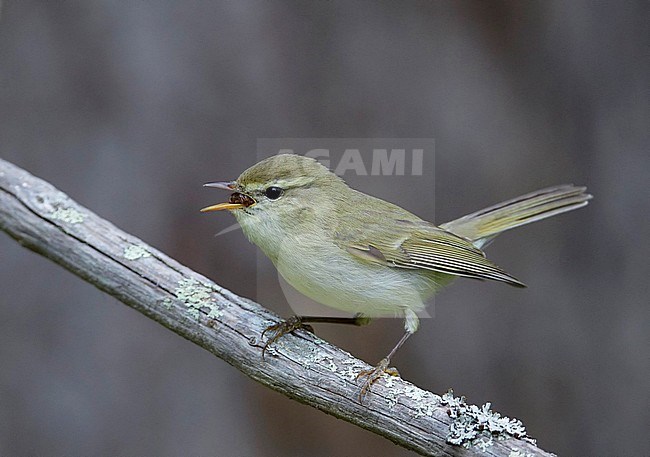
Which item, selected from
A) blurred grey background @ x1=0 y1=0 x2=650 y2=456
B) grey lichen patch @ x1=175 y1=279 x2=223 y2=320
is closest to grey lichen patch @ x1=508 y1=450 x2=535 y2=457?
grey lichen patch @ x1=175 y1=279 x2=223 y2=320

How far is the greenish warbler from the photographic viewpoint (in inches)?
100

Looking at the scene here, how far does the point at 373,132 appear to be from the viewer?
3635 mm

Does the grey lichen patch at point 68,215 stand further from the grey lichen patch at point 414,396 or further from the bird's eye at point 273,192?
the grey lichen patch at point 414,396

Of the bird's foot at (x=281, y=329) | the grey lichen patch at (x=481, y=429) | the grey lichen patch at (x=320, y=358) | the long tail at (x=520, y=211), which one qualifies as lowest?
the grey lichen patch at (x=481, y=429)

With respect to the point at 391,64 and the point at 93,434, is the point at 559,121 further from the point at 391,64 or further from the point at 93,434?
the point at 93,434

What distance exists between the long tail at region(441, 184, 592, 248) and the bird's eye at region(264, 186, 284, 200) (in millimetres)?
1006

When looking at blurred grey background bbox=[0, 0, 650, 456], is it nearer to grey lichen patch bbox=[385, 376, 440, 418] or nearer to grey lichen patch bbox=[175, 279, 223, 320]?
grey lichen patch bbox=[175, 279, 223, 320]

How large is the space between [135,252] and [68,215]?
319 millimetres

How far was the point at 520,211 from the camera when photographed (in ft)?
10.6

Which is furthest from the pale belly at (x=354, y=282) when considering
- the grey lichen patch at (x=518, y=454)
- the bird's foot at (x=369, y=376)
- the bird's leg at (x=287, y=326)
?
the grey lichen patch at (x=518, y=454)

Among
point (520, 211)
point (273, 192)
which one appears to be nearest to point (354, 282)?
point (273, 192)

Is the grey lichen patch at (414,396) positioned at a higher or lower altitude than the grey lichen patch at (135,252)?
lower

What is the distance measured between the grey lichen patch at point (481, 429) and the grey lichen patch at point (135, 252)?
51.5 inches

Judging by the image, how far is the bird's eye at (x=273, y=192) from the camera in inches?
101
